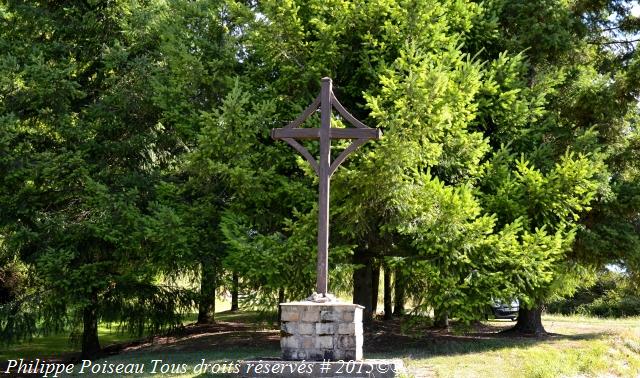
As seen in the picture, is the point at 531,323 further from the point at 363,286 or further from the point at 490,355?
the point at 363,286

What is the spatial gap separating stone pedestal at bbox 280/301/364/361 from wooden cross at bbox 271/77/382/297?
33cm

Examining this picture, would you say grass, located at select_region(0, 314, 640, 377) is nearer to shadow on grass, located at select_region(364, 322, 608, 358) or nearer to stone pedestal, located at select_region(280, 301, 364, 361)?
shadow on grass, located at select_region(364, 322, 608, 358)

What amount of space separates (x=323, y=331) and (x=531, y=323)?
7858mm

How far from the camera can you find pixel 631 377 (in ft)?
34.6

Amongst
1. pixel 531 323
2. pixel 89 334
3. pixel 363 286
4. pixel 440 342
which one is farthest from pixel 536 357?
pixel 89 334

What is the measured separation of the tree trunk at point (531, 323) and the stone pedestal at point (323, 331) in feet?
24.0

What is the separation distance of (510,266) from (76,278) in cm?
856

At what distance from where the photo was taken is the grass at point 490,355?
9.91 meters

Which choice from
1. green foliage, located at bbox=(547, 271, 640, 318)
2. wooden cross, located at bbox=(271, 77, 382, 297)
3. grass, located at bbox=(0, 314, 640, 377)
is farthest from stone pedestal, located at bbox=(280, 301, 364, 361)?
green foliage, located at bbox=(547, 271, 640, 318)

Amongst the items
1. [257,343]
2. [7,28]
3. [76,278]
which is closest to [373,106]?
[257,343]

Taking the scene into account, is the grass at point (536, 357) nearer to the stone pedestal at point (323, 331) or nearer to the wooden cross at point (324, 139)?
the stone pedestal at point (323, 331)

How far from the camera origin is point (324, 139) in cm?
836

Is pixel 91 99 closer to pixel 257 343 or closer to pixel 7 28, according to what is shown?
pixel 7 28

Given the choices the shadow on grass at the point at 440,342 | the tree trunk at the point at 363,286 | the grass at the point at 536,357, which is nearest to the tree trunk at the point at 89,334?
the tree trunk at the point at 363,286
